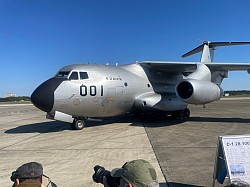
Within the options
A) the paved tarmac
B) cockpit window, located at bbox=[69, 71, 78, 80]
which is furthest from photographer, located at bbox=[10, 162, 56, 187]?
cockpit window, located at bbox=[69, 71, 78, 80]

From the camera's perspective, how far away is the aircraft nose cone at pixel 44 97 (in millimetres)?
11836

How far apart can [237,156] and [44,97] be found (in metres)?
8.90

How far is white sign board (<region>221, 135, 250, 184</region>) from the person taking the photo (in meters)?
4.56

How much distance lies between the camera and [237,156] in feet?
15.4

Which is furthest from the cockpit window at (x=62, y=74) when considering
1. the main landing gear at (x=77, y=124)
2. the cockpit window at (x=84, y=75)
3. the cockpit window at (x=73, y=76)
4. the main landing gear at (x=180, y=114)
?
the main landing gear at (x=180, y=114)

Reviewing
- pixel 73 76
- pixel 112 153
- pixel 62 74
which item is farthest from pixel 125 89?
pixel 112 153

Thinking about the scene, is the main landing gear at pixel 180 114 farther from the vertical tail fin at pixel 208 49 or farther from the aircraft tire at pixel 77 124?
the aircraft tire at pixel 77 124

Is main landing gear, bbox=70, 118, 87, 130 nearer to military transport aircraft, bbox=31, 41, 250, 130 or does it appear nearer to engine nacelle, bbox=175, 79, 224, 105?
military transport aircraft, bbox=31, 41, 250, 130

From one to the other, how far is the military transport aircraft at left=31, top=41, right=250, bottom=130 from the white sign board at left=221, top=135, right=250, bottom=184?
8659 millimetres

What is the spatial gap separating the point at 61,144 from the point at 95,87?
4.06m

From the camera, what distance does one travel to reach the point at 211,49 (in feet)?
72.9

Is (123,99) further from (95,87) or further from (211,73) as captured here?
(211,73)

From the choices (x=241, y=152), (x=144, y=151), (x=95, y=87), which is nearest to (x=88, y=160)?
(x=144, y=151)

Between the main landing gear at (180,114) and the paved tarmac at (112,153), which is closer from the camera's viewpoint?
the paved tarmac at (112,153)
